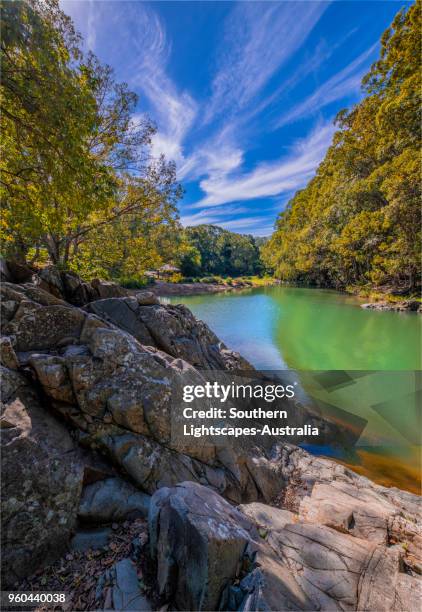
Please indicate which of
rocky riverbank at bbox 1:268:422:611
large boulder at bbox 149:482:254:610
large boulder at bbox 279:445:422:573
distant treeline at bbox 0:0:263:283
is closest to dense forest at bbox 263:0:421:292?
distant treeline at bbox 0:0:263:283

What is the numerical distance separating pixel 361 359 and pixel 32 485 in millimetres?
12912

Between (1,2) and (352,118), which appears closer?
(1,2)

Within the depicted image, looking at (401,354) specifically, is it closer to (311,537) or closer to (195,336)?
(195,336)

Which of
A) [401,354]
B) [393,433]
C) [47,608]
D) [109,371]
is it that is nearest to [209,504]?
[47,608]

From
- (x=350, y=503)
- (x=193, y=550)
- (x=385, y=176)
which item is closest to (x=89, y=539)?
(x=193, y=550)

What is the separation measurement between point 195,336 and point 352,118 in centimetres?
3556

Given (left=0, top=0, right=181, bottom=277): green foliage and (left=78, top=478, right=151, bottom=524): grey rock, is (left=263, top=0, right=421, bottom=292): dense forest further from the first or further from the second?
(left=78, top=478, right=151, bottom=524): grey rock

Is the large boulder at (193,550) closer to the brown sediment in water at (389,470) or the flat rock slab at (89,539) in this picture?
the flat rock slab at (89,539)

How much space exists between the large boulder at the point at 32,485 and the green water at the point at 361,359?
580 cm

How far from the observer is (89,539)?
260cm

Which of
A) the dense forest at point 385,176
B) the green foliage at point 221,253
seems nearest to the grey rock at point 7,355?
the dense forest at point 385,176

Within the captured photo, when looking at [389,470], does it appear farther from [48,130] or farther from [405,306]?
[405,306]

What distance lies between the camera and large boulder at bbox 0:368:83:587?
2.38 meters

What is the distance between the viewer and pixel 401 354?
1202 centimetres
